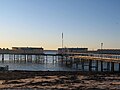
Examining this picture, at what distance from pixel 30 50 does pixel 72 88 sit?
480 ft

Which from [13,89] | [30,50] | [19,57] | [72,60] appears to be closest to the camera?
[13,89]

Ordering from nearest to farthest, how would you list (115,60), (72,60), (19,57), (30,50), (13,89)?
(13,89)
(115,60)
(72,60)
(19,57)
(30,50)

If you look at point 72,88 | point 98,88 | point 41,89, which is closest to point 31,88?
point 41,89

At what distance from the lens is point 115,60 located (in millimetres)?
63344

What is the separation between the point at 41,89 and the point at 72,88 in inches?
115

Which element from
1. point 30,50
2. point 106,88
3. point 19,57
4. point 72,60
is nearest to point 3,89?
point 106,88

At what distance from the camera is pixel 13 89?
28.6m

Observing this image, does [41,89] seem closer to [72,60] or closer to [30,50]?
[72,60]

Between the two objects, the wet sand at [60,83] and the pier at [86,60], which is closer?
the wet sand at [60,83]

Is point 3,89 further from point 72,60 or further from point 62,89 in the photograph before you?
point 72,60

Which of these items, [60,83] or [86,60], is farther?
[86,60]

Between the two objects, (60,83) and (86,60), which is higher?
(60,83)

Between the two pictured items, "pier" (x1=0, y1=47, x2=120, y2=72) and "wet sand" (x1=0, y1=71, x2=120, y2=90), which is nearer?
"wet sand" (x1=0, y1=71, x2=120, y2=90)

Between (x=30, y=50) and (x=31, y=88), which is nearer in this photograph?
(x=31, y=88)
